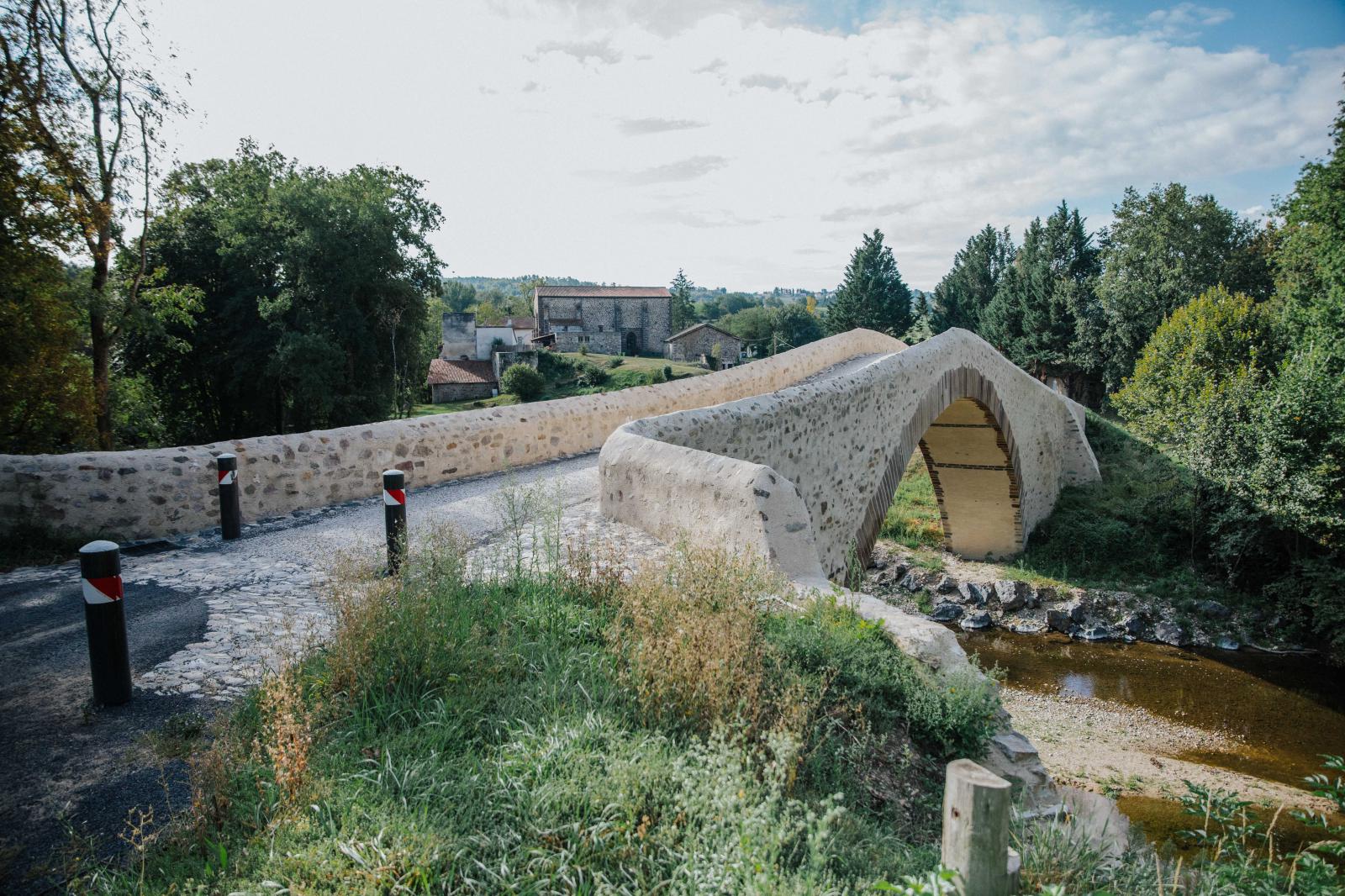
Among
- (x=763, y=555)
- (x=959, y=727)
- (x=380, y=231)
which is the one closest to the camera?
(x=959, y=727)

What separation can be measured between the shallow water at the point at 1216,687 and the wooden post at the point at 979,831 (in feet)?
24.4

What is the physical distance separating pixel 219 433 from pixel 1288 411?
77.8 ft

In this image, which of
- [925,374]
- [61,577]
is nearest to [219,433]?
[61,577]

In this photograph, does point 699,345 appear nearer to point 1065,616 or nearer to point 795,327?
point 795,327

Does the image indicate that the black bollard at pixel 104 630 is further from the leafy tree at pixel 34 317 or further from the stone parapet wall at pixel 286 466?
the leafy tree at pixel 34 317

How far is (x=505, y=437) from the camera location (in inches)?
326

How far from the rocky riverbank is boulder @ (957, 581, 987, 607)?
2 cm

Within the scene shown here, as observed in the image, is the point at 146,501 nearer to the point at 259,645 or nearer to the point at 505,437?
the point at 259,645

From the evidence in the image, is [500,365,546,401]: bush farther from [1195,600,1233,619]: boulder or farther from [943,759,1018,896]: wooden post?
[943,759,1018,896]: wooden post

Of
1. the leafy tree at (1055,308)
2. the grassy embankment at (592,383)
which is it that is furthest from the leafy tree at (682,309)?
the leafy tree at (1055,308)

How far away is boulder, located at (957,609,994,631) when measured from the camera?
47.3 feet

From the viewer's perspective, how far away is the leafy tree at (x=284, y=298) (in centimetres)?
1644

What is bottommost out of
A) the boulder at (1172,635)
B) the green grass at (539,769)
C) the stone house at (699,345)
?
the boulder at (1172,635)

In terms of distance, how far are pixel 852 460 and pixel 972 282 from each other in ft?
118
